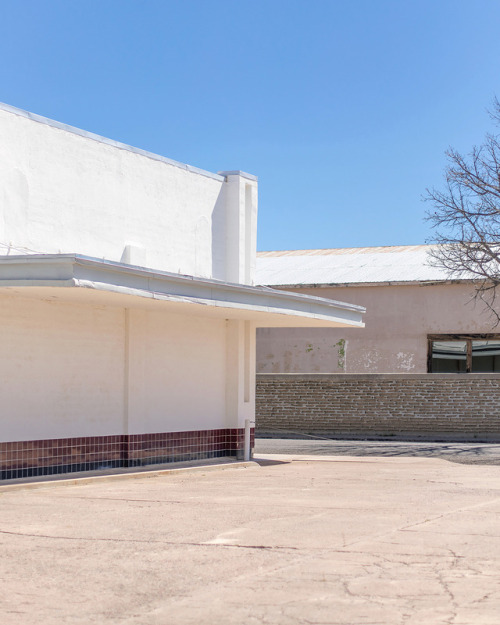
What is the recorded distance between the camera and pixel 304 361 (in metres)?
37.1

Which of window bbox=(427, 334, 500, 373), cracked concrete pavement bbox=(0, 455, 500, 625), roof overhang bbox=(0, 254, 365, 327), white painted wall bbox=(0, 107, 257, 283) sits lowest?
cracked concrete pavement bbox=(0, 455, 500, 625)

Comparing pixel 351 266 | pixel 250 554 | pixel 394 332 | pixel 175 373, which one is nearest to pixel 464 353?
pixel 394 332

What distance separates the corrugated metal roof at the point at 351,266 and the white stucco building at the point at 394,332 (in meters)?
0.08

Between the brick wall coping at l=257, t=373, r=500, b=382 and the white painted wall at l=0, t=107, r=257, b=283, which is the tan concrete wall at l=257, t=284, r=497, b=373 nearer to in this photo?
the brick wall coping at l=257, t=373, r=500, b=382

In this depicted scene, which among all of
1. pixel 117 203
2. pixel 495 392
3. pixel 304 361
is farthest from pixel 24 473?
pixel 304 361

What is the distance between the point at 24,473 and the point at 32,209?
12.9 ft

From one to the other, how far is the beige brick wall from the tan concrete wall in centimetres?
548

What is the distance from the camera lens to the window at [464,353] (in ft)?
114

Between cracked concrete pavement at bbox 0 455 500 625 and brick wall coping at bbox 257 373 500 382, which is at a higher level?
brick wall coping at bbox 257 373 500 382

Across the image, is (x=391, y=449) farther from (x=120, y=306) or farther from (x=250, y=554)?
(x=250, y=554)

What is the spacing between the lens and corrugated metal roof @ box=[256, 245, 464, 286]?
121 ft

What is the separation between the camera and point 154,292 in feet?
44.1

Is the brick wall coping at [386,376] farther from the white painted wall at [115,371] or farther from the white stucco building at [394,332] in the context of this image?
the white painted wall at [115,371]

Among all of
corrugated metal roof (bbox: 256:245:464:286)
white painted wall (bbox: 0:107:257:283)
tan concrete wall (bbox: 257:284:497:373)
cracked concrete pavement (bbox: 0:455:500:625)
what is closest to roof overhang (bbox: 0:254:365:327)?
white painted wall (bbox: 0:107:257:283)
